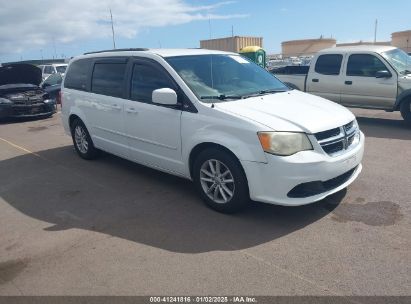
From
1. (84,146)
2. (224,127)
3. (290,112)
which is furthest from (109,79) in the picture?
(290,112)

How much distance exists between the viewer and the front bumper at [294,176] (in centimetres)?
372

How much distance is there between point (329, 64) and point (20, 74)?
32.9 feet

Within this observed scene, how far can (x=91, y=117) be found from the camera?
622 centimetres

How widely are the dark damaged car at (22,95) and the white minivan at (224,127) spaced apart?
286 inches

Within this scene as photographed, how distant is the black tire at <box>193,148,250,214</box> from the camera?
3990 millimetres

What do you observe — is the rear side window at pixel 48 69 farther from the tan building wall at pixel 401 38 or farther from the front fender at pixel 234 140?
the tan building wall at pixel 401 38

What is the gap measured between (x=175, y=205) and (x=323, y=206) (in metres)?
1.73

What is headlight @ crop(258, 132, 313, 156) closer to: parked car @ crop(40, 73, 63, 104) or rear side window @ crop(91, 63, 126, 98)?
rear side window @ crop(91, 63, 126, 98)

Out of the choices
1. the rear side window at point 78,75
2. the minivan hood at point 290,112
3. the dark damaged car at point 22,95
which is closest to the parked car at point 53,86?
the dark damaged car at point 22,95

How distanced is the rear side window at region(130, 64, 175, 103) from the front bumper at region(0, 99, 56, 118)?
8315 mm

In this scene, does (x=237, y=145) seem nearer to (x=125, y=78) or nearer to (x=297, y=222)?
(x=297, y=222)

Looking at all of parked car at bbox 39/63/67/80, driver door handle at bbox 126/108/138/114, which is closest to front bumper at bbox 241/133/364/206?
driver door handle at bbox 126/108/138/114

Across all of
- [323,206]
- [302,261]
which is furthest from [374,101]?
[302,261]

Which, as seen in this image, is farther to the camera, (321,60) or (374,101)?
(321,60)
